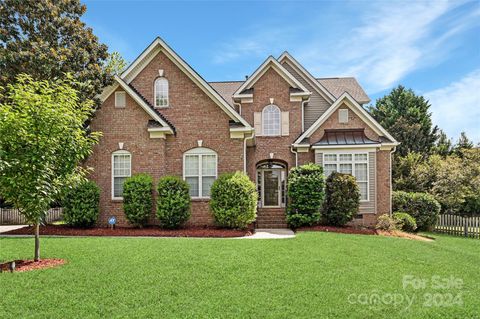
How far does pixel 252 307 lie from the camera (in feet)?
18.1

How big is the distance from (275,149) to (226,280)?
13045 mm

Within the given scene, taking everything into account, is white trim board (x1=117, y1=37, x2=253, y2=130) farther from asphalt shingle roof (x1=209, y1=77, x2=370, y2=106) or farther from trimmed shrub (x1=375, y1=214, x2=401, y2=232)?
trimmed shrub (x1=375, y1=214, x2=401, y2=232)

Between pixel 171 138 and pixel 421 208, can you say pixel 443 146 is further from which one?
pixel 171 138

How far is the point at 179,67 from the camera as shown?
54.1 feet

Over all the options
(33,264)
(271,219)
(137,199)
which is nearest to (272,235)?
(271,219)

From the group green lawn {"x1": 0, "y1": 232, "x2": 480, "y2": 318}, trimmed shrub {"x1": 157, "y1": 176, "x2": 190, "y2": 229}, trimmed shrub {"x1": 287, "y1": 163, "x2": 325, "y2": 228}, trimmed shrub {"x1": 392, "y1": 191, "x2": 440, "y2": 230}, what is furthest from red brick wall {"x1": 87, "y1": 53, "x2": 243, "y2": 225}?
trimmed shrub {"x1": 392, "y1": 191, "x2": 440, "y2": 230}

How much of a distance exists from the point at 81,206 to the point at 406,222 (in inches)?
603

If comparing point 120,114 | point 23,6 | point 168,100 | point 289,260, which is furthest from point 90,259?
point 23,6

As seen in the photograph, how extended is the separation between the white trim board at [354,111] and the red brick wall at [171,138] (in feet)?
14.5

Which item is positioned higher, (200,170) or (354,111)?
(354,111)

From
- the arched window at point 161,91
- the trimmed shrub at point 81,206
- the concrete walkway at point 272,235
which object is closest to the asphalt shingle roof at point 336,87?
the arched window at point 161,91

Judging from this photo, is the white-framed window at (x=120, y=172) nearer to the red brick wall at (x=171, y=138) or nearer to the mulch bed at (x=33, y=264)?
the red brick wall at (x=171, y=138)

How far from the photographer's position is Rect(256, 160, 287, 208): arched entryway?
65.4 ft

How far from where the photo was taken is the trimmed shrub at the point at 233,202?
1448cm
